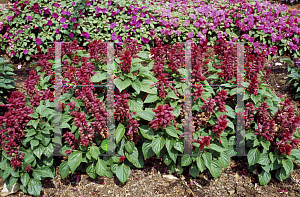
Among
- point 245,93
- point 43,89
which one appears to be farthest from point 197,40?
point 43,89

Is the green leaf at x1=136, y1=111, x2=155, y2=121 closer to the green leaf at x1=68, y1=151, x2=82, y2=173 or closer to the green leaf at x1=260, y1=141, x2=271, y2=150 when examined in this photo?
the green leaf at x1=68, y1=151, x2=82, y2=173

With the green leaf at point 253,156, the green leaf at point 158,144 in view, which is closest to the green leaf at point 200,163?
the green leaf at point 158,144

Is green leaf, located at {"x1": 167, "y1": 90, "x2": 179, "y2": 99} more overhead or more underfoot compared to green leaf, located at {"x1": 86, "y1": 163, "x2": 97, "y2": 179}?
more overhead

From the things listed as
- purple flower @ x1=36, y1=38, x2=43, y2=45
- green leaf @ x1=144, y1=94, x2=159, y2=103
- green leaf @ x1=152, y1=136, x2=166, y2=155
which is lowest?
green leaf @ x1=152, y1=136, x2=166, y2=155

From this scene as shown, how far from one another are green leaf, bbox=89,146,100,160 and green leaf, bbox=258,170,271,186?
6.99 ft

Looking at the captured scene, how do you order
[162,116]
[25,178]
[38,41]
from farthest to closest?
[38,41] < [25,178] < [162,116]

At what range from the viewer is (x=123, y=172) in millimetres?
2818

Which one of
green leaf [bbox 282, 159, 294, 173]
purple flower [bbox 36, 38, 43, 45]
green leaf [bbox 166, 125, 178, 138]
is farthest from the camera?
purple flower [bbox 36, 38, 43, 45]

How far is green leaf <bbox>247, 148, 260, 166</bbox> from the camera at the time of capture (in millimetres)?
2861

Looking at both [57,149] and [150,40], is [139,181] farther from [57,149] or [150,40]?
[150,40]

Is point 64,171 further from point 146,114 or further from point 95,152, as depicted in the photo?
point 146,114

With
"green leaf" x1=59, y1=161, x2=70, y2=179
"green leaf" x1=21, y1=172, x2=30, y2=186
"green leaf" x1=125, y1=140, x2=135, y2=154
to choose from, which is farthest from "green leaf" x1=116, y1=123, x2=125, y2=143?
"green leaf" x1=21, y1=172, x2=30, y2=186

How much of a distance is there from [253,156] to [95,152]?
6.76 feet

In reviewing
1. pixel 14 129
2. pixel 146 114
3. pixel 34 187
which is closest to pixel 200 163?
pixel 146 114
